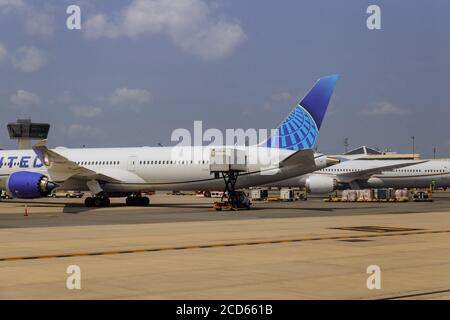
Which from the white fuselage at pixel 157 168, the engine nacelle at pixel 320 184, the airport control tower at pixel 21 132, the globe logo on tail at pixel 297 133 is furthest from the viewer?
the airport control tower at pixel 21 132

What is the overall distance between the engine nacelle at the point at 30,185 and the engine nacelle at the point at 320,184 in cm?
2986

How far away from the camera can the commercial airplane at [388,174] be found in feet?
265

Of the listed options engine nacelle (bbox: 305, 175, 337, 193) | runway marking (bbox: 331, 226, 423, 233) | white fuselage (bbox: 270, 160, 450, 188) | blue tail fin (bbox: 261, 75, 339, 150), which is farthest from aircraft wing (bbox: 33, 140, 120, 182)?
white fuselage (bbox: 270, 160, 450, 188)

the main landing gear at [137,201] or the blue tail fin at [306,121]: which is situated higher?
the blue tail fin at [306,121]

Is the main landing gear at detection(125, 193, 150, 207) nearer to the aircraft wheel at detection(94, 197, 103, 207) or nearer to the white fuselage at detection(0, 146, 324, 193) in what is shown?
the white fuselage at detection(0, 146, 324, 193)

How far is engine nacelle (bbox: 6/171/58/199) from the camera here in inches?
1901

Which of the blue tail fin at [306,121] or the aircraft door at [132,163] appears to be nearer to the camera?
the blue tail fin at [306,121]

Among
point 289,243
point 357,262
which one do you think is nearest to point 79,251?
point 289,243

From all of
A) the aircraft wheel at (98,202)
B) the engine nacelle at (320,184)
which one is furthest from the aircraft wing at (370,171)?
the aircraft wheel at (98,202)

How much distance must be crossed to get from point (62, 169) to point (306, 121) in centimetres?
1939

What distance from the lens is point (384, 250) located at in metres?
20.4

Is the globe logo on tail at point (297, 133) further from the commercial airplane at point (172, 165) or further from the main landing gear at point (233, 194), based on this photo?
the main landing gear at point (233, 194)

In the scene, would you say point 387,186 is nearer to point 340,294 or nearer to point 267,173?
point 267,173

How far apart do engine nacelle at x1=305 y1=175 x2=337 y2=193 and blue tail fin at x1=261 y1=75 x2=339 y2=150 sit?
62.2ft
